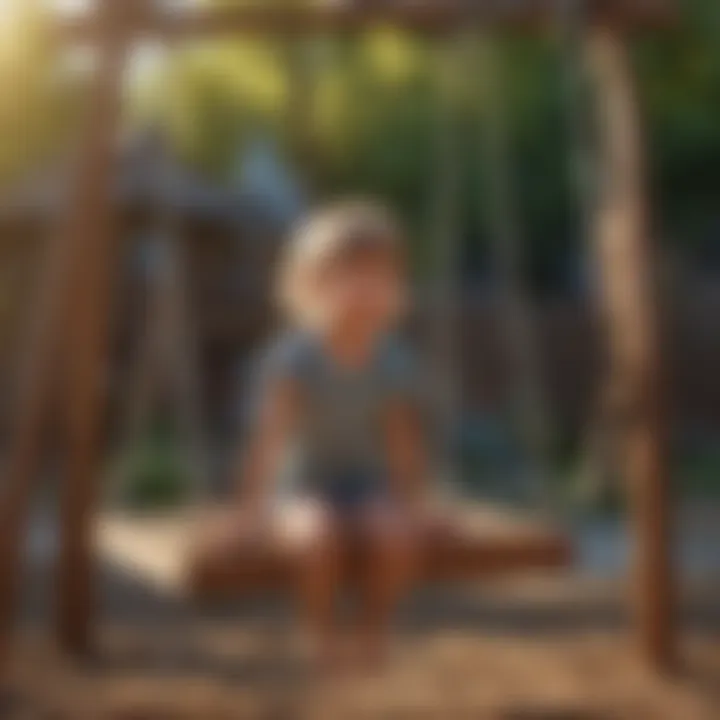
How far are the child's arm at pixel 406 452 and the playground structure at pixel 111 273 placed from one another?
0.23m

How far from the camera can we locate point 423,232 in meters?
10.2

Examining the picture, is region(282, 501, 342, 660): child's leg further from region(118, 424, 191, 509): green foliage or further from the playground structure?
region(118, 424, 191, 509): green foliage

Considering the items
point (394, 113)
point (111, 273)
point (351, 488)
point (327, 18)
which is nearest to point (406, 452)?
point (351, 488)

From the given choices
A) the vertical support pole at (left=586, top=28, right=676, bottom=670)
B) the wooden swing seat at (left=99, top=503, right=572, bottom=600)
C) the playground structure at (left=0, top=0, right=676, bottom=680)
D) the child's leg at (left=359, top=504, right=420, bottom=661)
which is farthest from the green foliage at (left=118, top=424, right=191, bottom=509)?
the child's leg at (left=359, top=504, right=420, bottom=661)

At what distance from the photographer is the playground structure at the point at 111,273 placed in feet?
12.4

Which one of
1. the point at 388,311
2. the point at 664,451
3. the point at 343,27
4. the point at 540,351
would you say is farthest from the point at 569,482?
the point at 388,311

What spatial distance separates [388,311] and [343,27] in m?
1.07

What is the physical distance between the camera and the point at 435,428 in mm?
6891

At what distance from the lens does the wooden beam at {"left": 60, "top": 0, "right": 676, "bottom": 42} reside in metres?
3.78

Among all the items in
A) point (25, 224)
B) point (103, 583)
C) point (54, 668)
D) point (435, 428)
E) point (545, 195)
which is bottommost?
point (54, 668)

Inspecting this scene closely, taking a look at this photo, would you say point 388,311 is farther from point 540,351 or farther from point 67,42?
point 540,351

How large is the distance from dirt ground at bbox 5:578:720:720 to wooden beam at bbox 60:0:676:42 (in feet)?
4.92

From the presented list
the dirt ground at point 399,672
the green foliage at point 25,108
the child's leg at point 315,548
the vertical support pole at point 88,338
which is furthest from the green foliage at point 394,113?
the child's leg at point 315,548

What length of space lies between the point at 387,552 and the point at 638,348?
4.99 feet
